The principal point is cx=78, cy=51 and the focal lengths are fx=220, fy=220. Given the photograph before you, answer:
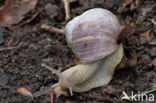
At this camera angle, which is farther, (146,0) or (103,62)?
(146,0)

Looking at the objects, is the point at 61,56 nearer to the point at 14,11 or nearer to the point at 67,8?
the point at 67,8

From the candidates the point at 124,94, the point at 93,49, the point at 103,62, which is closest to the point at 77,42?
the point at 93,49

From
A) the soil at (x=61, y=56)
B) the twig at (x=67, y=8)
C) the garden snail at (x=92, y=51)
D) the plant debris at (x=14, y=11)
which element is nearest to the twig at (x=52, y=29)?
the soil at (x=61, y=56)

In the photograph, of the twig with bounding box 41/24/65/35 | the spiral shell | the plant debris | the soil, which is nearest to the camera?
the spiral shell

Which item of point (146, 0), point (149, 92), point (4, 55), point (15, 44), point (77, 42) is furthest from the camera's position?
point (146, 0)

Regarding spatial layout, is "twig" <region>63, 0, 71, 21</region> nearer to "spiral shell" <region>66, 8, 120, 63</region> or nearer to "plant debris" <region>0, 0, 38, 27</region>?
"plant debris" <region>0, 0, 38, 27</region>

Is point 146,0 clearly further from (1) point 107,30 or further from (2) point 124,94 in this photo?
(2) point 124,94

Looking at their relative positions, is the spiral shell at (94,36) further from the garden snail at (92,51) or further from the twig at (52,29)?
the twig at (52,29)

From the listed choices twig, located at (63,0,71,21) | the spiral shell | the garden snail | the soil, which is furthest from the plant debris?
the spiral shell
